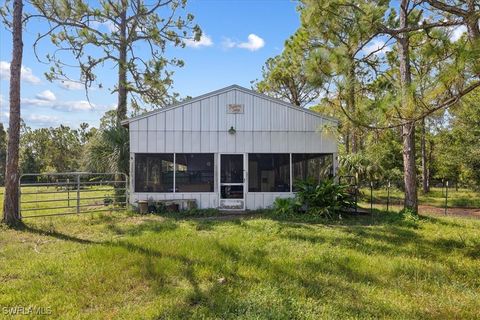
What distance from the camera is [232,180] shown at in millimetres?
10773

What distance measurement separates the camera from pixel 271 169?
35.4 ft

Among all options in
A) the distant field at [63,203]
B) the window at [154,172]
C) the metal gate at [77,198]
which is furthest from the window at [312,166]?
the distant field at [63,203]

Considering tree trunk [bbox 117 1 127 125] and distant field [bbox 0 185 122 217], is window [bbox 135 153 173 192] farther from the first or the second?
tree trunk [bbox 117 1 127 125]

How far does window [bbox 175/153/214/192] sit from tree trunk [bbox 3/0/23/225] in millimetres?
4217

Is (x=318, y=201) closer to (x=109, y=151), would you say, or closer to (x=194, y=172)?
(x=194, y=172)

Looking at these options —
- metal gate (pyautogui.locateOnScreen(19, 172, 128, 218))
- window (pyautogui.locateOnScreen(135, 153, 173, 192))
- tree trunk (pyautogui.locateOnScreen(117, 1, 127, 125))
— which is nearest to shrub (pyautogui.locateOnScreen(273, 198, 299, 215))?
window (pyautogui.locateOnScreen(135, 153, 173, 192))

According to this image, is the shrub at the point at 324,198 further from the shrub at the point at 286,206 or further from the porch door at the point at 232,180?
the porch door at the point at 232,180

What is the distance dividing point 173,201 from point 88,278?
5991 mm

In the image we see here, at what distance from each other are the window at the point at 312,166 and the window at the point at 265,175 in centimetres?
33

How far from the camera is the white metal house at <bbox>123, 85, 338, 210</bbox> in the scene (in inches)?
416

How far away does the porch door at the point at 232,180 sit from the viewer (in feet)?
35.1

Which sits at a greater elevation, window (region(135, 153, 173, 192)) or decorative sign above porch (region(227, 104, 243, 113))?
decorative sign above porch (region(227, 104, 243, 113))

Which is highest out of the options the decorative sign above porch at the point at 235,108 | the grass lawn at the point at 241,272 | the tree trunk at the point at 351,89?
the decorative sign above porch at the point at 235,108

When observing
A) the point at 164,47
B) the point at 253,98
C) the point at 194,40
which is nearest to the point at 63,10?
the point at 164,47
